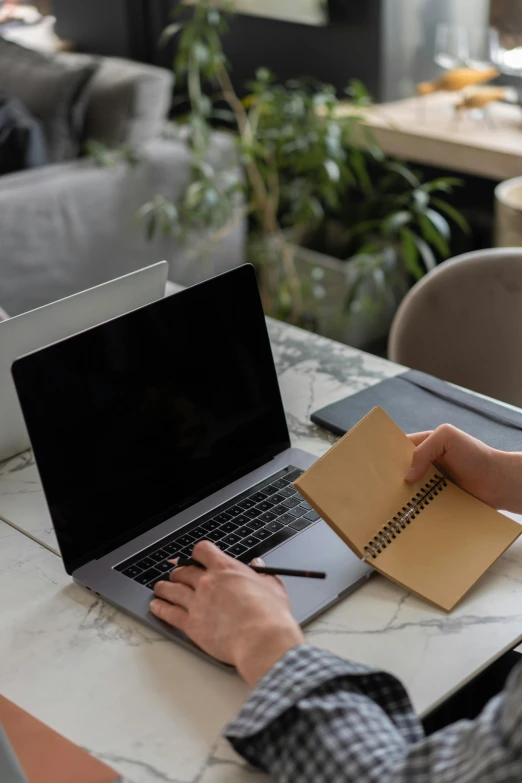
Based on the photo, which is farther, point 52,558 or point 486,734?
point 52,558

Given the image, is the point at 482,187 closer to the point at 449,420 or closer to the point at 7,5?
the point at 449,420

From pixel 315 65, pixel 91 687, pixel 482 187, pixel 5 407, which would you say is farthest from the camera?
pixel 315 65

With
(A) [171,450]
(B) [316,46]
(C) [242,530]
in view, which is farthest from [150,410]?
(B) [316,46]

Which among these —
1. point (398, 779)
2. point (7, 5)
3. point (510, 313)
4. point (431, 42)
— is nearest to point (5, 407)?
point (398, 779)

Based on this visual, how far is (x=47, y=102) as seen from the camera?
3.16 m

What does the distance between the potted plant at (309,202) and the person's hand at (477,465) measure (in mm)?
1593

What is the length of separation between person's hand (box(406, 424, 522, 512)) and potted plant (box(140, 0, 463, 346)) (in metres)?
1.59

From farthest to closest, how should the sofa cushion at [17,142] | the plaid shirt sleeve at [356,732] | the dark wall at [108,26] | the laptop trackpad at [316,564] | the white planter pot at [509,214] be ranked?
1. the dark wall at [108,26]
2. the sofa cushion at [17,142]
3. the white planter pot at [509,214]
4. the laptop trackpad at [316,564]
5. the plaid shirt sleeve at [356,732]

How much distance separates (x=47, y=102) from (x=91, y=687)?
2637 mm

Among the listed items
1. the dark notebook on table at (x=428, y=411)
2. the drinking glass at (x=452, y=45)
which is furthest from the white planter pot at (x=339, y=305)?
the dark notebook on table at (x=428, y=411)

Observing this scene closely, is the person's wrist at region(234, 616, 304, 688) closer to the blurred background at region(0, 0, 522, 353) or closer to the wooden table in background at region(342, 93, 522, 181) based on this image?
the blurred background at region(0, 0, 522, 353)

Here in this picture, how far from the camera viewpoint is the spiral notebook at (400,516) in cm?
100

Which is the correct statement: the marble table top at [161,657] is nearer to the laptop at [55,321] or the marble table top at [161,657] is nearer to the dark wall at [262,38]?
the laptop at [55,321]

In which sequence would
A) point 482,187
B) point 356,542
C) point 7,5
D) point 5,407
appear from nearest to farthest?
point 356,542 < point 5,407 < point 482,187 < point 7,5
